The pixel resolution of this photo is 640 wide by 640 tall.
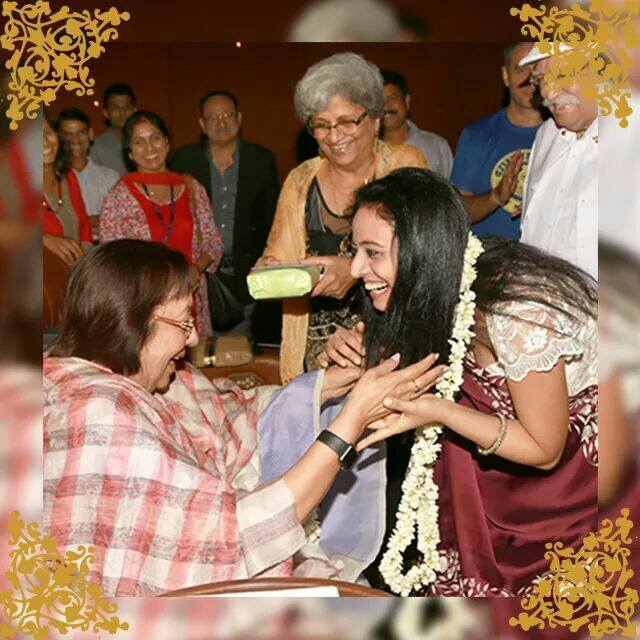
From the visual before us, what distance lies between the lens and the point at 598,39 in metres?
2.04

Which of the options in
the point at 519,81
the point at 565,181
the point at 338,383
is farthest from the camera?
the point at 519,81

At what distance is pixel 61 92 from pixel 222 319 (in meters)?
0.65

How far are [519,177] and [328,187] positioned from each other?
0.52m

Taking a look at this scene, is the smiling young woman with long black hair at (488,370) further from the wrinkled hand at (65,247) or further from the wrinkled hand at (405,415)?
the wrinkled hand at (65,247)

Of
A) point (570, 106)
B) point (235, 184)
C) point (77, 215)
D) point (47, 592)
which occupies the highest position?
point (570, 106)

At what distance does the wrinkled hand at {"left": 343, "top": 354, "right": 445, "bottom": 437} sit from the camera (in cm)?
204

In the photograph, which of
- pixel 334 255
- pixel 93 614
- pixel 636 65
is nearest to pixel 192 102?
pixel 334 255

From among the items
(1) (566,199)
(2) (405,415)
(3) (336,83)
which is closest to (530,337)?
(2) (405,415)

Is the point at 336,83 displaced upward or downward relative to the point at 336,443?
upward

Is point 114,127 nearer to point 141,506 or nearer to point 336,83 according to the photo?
point 336,83

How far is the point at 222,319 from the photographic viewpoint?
8.22ft

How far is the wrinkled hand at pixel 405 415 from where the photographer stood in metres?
2.07

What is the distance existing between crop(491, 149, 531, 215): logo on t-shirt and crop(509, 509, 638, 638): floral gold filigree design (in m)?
0.90

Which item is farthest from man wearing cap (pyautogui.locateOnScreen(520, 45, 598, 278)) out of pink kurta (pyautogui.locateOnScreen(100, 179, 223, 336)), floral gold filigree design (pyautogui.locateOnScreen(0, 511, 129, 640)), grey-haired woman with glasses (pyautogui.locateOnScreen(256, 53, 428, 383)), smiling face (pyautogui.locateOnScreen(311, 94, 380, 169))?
floral gold filigree design (pyautogui.locateOnScreen(0, 511, 129, 640))
